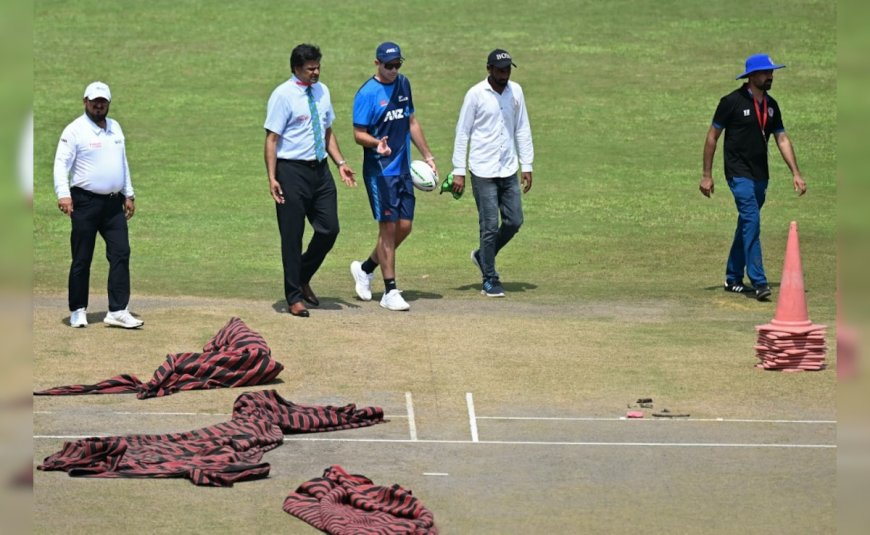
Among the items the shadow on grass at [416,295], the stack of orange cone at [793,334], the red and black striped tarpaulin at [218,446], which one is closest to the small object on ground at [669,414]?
the stack of orange cone at [793,334]

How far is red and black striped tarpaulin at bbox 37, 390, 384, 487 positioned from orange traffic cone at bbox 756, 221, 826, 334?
3.34 metres

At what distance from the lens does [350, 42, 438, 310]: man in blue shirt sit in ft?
39.4

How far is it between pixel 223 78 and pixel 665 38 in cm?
912

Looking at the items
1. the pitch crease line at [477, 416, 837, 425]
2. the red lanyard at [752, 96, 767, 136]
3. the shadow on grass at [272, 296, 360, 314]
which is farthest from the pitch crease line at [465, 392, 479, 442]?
the red lanyard at [752, 96, 767, 136]

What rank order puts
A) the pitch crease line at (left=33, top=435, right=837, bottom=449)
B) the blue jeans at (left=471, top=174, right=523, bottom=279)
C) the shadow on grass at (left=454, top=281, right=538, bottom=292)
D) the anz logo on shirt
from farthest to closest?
the shadow on grass at (left=454, top=281, right=538, bottom=292) < the blue jeans at (left=471, top=174, right=523, bottom=279) < the anz logo on shirt < the pitch crease line at (left=33, top=435, right=837, bottom=449)

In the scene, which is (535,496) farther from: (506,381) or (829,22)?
(829,22)

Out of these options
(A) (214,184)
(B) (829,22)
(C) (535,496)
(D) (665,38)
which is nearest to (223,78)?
(A) (214,184)

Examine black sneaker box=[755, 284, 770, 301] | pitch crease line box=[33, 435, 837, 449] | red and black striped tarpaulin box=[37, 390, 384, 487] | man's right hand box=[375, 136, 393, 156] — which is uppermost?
man's right hand box=[375, 136, 393, 156]

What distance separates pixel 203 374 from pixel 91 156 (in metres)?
2.51

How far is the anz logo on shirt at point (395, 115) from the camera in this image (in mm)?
12141

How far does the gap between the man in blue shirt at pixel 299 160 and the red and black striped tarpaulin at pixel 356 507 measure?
5285 millimetres

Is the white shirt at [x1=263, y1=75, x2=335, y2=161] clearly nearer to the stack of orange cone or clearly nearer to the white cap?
the white cap

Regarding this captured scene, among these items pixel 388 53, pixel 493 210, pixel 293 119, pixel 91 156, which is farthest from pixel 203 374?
pixel 493 210

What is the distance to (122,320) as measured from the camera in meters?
11.2
